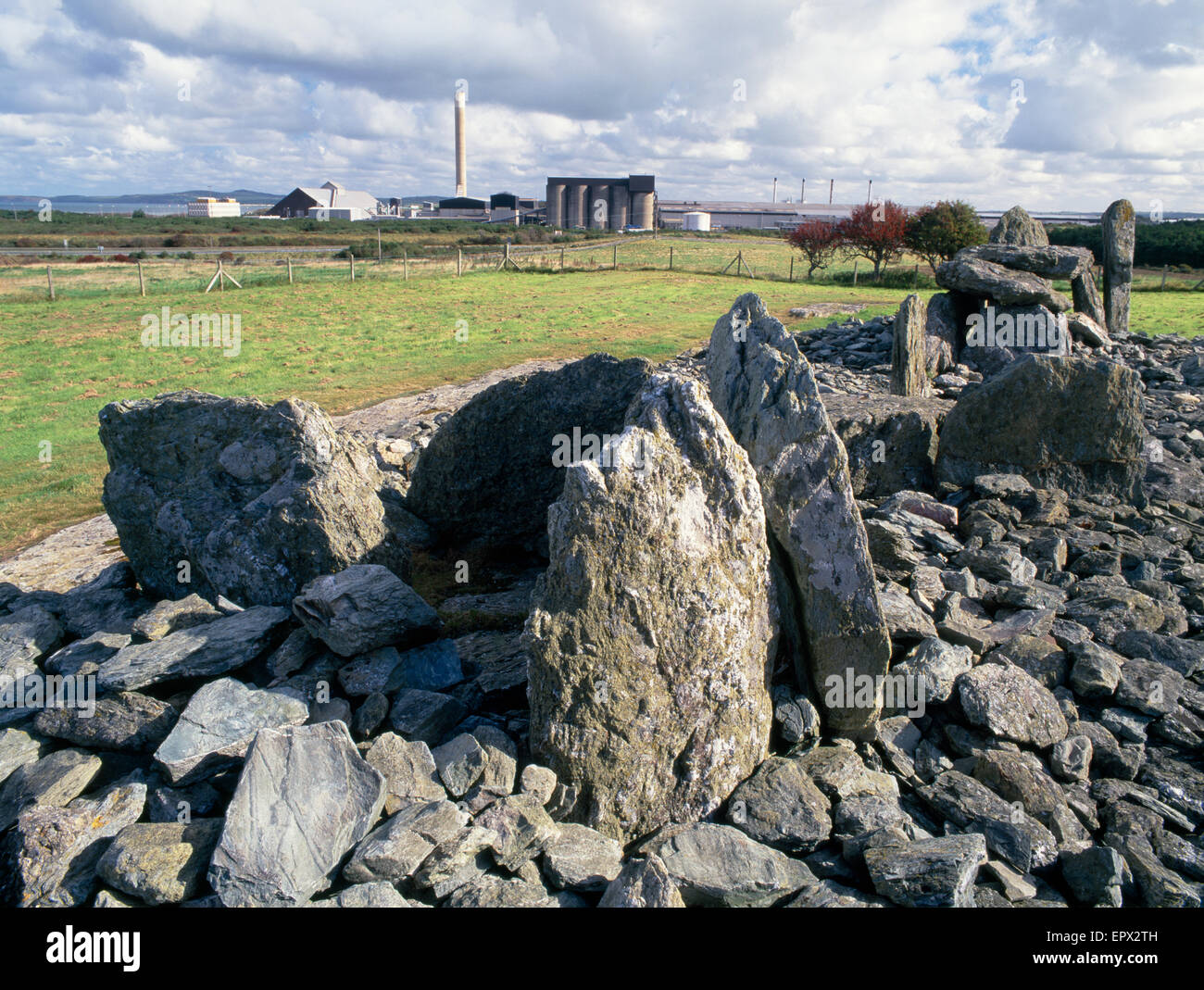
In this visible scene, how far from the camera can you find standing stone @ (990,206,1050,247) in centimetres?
2042

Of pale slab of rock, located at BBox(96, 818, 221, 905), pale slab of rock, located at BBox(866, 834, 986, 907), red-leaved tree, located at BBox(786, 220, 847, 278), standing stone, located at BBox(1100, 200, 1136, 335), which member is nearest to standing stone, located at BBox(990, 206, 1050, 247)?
standing stone, located at BBox(1100, 200, 1136, 335)

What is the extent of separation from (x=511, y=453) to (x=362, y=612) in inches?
123

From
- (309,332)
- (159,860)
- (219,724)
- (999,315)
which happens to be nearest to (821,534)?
(219,724)

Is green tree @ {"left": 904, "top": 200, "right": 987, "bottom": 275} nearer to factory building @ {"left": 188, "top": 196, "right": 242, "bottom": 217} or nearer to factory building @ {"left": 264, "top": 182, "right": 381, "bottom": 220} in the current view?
factory building @ {"left": 264, "top": 182, "right": 381, "bottom": 220}

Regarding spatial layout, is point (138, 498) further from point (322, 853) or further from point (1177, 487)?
point (1177, 487)

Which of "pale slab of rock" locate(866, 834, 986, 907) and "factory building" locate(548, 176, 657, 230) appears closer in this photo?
"pale slab of rock" locate(866, 834, 986, 907)

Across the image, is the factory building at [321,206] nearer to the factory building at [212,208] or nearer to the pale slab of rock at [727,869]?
the factory building at [212,208]

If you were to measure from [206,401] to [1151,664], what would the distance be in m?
8.19

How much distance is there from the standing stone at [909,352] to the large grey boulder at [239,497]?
9446 millimetres

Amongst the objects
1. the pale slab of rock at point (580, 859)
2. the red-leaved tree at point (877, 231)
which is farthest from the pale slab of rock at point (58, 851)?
the red-leaved tree at point (877, 231)

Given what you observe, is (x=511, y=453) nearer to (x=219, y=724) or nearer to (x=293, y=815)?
(x=219, y=724)

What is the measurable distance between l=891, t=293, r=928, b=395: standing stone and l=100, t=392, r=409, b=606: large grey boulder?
372 inches

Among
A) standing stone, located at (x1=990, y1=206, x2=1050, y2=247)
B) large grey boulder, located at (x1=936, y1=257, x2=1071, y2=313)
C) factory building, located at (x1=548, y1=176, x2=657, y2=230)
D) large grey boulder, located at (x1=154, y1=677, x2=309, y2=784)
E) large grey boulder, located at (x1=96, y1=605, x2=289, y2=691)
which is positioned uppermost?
factory building, located at (x1=548, y1=176, x2=657, y2=230)

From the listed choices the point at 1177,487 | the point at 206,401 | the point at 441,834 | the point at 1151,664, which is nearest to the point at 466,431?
the point at 206,401
